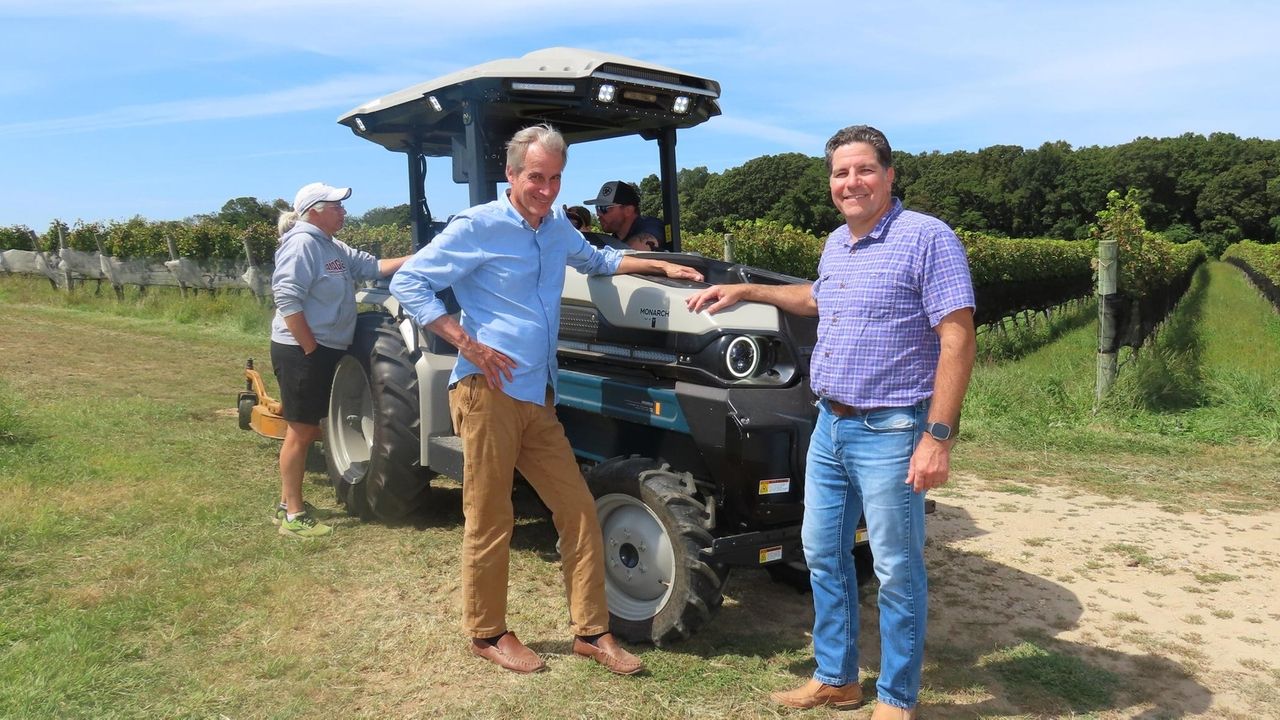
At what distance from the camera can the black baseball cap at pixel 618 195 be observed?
5.37 metres

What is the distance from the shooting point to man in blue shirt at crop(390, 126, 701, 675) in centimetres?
359

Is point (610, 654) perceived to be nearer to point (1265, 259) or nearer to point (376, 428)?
point (376, 428)

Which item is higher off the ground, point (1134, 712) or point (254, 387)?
point (254, 387)

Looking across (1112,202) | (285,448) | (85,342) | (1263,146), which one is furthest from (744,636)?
(1263,146)

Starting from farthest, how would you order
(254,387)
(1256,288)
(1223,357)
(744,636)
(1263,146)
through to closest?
(1263,146)
(1256,288)
(1223,357)
(254,387)
(744,636)

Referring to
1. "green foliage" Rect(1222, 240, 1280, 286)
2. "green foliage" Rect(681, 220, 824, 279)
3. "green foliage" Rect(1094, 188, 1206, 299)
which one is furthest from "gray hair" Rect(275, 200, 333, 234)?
"green foliage" Rect(1222, 240, 1280, 286)

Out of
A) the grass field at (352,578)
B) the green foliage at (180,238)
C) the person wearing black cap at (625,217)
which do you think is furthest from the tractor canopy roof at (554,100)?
the green foliage at (180,238)

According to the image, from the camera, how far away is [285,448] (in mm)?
5312

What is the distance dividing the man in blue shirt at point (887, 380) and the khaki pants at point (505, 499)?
3.05ft

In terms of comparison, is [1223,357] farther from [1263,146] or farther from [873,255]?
[1263,146]

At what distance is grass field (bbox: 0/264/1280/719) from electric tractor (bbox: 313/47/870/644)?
1.19 ft

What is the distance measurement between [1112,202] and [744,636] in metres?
8.27

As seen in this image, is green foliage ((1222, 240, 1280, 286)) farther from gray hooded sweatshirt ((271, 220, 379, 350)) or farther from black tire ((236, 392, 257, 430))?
gray hooded sweatshirt ((271, 220, 379, 350))

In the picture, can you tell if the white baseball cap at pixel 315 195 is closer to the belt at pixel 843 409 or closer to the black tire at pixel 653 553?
the black tire at pixel 653 553
